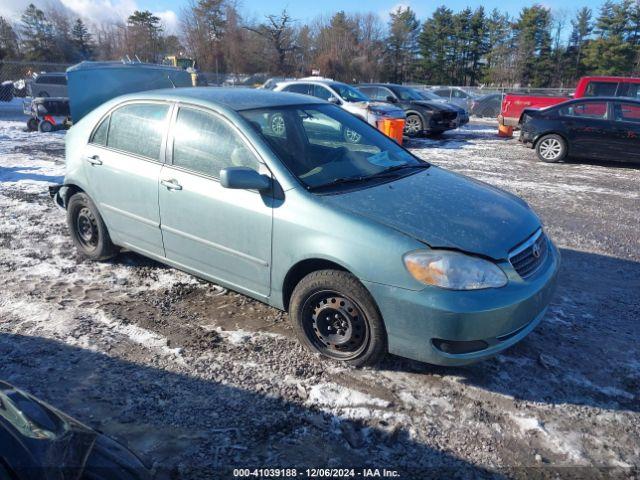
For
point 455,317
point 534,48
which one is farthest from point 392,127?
point 534,48

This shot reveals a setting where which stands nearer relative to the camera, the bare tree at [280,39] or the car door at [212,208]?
the car door at [212,208]

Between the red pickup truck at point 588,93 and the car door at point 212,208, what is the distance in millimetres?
13159

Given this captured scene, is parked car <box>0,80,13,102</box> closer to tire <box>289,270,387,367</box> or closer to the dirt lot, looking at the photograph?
the dirt lot

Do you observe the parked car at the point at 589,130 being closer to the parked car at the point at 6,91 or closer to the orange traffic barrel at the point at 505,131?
the orange traffic barrel at the point at 505,131

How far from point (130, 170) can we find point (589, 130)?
10.2m

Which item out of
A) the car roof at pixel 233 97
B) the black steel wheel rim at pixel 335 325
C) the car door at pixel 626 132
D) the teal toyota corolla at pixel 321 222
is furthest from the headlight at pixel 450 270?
the car door at pixel 626 132

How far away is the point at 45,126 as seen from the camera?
560 inches

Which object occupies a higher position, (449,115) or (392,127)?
(449,115)

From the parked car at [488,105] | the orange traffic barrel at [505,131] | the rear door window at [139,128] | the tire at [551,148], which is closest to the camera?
the rear door window at [139,128]

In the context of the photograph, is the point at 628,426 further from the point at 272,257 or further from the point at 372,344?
the point at 272,257

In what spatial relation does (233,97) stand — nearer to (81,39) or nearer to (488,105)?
(488,105)

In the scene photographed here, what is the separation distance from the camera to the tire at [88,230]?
14.8ft

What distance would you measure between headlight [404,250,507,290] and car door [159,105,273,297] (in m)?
1.04

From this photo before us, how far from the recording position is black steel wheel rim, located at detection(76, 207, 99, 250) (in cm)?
463
